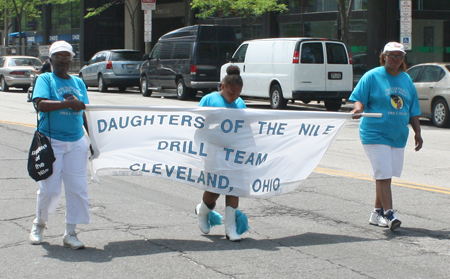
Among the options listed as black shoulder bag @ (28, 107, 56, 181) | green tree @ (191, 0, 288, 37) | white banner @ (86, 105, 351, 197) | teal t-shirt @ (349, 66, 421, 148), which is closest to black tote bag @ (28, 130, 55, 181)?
black shoulder bag @ (28, 107, 56, 181)

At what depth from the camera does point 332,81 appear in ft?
62.3

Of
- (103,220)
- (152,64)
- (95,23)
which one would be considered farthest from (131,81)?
(103,220)

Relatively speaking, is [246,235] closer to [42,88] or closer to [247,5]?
[42,88]

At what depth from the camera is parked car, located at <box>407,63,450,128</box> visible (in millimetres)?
15609

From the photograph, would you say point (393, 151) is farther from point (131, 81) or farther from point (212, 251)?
point (131, 81)

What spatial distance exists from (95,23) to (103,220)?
1562 inches

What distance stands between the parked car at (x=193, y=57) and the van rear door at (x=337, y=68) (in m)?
5.06

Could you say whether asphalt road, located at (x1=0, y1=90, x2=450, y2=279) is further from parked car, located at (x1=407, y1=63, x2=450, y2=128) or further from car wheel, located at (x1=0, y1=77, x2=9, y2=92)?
car wheel, located at (x1=0, y1=77, x2=9, y2=92)

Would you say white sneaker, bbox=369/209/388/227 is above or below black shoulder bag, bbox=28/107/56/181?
below

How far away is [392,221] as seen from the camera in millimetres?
6043

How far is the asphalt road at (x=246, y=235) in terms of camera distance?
16.3 ft

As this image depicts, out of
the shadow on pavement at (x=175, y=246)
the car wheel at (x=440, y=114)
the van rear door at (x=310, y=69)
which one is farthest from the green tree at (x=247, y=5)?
the shadow on pavement at (x=175, y=246)

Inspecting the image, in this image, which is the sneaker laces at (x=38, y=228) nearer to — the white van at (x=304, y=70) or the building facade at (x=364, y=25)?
the white van at (x=304, y=70)

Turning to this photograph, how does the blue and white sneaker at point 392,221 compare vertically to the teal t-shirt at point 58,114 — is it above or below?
below
